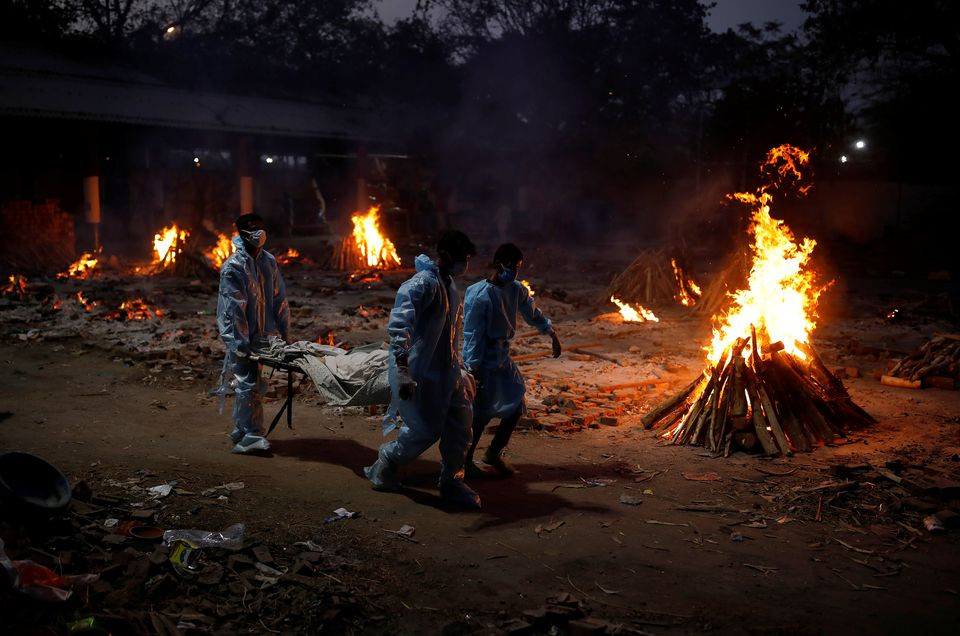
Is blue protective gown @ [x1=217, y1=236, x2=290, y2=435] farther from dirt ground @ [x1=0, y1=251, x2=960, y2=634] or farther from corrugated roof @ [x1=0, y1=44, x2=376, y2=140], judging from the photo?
corrugated roof @ [x1=0, y1=44, x2=376, y2=140]

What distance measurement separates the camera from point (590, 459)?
6781 mm

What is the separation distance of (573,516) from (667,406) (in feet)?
8.20

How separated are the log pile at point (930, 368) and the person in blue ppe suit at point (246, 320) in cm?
713

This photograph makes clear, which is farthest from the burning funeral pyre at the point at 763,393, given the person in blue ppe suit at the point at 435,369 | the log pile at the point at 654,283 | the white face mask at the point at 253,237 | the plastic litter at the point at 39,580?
the log pile at the point at 654,283

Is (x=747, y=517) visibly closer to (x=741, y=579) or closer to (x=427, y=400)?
(x=741, y=579)

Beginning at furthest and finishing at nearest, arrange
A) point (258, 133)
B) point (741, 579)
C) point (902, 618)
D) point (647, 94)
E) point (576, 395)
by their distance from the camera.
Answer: point (647, 94)
point (258, 133)
point (576, 395)
point (741, 579)
point (902, 618)

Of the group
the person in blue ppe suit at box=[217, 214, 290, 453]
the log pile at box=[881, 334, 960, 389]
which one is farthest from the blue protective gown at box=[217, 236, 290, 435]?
the log pile at box=[881, 334, 960, 389]

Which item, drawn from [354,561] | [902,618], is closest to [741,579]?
[902,618]

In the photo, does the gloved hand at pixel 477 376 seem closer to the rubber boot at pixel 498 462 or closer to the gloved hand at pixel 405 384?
the rubber boot at pixel 498 462

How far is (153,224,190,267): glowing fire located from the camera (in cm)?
1881

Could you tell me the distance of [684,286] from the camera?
15.5 metres

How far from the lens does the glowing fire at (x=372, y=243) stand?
68.5 ft

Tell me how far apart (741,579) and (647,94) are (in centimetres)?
2816

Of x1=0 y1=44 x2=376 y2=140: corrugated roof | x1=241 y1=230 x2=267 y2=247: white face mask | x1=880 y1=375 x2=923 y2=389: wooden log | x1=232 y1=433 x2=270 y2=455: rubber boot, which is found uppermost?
x1=0 y1=44 x2=376 y2=140: corrugated roof
